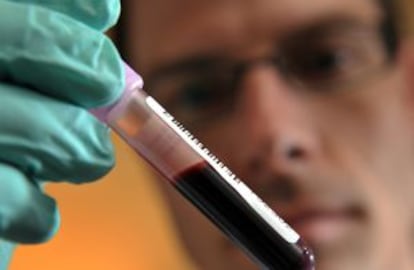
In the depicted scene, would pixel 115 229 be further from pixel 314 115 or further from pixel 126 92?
pixel 126 92

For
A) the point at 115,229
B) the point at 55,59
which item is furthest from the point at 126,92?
the point at 115,229

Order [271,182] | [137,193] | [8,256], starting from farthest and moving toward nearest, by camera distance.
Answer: [137,193] < [271,182] < [8,256]

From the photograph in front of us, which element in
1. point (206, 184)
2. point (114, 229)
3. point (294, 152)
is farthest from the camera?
point (114, 229)

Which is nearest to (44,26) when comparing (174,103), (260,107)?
(260,107)

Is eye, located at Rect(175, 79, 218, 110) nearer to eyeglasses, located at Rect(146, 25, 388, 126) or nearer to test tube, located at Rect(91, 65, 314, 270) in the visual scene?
eyeglasses, located at Rect(146, 25, 388, 126)

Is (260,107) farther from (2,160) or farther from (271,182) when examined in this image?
(2,160)

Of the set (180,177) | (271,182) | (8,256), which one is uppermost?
(271,182)

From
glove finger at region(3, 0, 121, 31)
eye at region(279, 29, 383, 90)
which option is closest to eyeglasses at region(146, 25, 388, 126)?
eye at region(279, 29, 383, 90)

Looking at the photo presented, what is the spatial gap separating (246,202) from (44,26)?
0.19m

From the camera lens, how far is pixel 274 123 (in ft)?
3.40

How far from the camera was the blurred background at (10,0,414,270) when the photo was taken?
131cm

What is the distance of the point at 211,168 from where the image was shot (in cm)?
56

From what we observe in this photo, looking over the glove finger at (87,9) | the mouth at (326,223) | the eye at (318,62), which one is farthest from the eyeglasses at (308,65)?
the glove finger at (87,9)

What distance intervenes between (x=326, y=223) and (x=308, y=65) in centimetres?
22
